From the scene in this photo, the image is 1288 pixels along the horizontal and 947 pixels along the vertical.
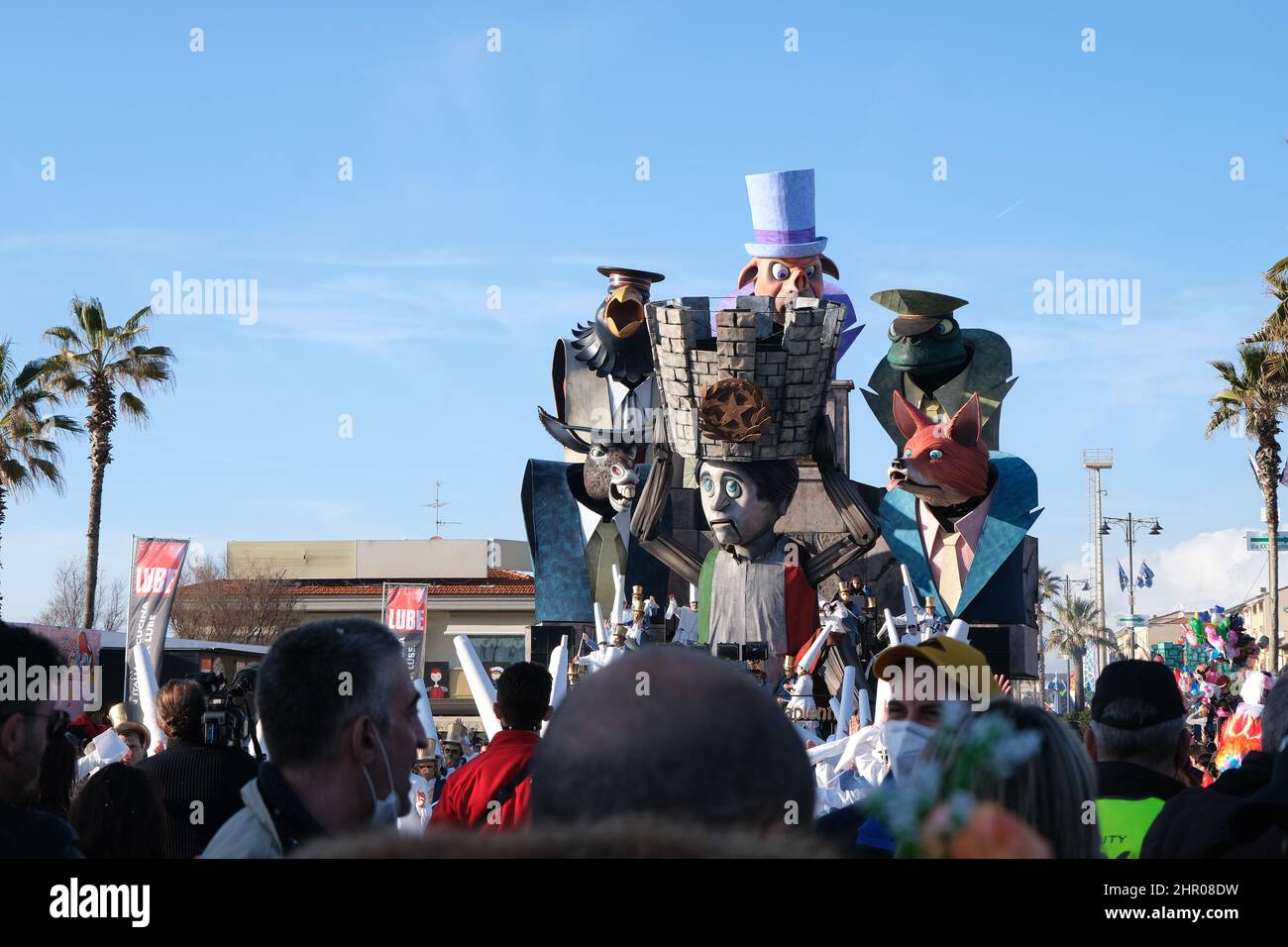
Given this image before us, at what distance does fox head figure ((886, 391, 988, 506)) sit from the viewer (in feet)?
96.9

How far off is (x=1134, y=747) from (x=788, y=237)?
28612 millimetres

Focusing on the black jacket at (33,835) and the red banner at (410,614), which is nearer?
the black jacket at (33,835)

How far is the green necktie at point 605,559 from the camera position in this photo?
3572 cm

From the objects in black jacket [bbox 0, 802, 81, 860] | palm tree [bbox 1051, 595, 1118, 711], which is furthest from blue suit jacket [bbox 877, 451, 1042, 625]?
palm tree [bbox 1051, 595, 1118, 711]

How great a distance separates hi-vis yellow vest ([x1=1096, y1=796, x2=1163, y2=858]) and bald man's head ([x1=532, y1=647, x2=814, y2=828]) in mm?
2523

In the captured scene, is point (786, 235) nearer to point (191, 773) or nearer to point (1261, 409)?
point (1261, 409)

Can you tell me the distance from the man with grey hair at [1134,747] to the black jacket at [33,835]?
8.85 ft

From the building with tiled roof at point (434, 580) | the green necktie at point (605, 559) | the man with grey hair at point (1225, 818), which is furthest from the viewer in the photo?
the building with tiled roof at point (434, 580)

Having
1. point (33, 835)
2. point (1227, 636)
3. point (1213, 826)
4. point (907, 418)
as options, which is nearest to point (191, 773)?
point (33, 835)

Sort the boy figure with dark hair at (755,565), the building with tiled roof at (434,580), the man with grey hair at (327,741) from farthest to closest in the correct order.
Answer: the building with tiled roof at (434,580) → the boy figure with dark hair at (755,565) → the man with grey hair at (327,741)

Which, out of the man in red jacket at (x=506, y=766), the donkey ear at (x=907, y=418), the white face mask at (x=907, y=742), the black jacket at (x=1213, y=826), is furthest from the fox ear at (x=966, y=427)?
the white face mask at (x=907, y=742)

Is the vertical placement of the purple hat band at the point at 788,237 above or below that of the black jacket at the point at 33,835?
above

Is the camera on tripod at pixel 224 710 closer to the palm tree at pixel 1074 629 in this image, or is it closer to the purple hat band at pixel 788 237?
the purple hat band at pixel 788 237

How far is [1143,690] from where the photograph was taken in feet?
14.5
